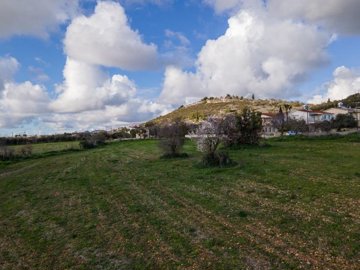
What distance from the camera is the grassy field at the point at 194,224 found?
31.9 ft

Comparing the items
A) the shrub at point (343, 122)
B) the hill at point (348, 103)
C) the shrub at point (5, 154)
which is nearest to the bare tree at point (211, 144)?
the shrub at point (5, 154)

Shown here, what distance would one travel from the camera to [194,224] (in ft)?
41.8

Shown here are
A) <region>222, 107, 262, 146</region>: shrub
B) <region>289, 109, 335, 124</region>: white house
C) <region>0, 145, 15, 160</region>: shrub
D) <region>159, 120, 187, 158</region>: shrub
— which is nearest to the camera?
<region>159, 120, 187, 158</region>: shrub

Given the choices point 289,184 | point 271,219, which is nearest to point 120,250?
point 271,219

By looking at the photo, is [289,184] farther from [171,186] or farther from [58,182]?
[58,182]

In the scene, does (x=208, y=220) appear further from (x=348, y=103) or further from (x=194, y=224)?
(x=348, y=103)

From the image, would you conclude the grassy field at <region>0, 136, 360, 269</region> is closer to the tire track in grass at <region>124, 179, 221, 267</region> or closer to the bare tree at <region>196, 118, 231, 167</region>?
the tire track in grass at <region>124, 179, 221, 267</region>

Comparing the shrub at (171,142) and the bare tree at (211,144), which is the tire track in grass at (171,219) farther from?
the shrub at (171,142)

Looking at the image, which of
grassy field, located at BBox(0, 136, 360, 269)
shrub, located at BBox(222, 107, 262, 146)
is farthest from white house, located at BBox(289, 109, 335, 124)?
grassy field, located at BBox(0, 136, 360, 269)

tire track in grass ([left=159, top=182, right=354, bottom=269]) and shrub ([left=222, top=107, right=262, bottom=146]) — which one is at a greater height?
shrub ([left=222, top=107, right=262, bottom=146])

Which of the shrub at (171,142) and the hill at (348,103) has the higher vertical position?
the hill at (348,103)

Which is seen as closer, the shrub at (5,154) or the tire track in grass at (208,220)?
the tire track in grass at (208,220)

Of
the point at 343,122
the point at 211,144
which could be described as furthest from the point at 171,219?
the point at 343,122

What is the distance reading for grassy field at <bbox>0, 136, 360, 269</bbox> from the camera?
971 centimetres
